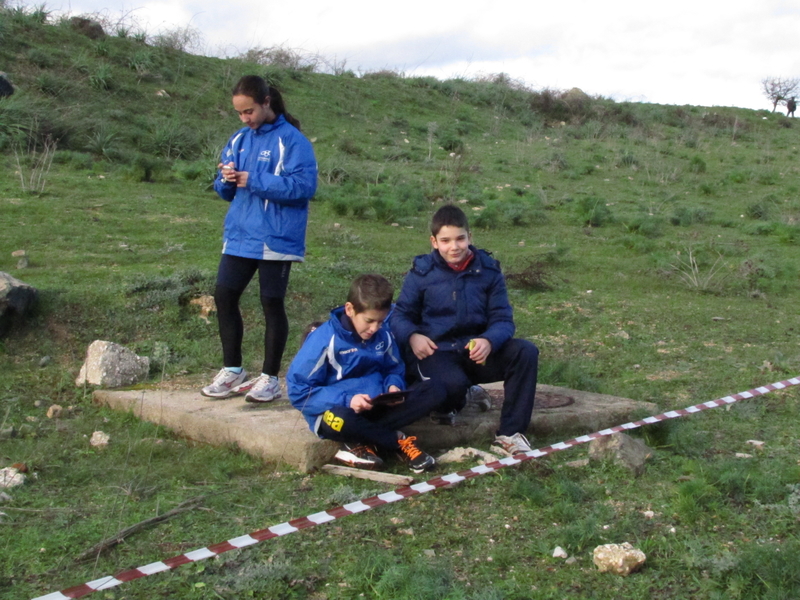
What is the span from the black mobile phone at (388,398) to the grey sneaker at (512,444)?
55cm

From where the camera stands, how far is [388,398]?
3557 mm

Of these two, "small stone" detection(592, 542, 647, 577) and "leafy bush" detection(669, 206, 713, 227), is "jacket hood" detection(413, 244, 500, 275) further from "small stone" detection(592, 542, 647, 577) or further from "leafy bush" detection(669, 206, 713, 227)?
"leafy bush" detection(669, 206, 713, 227)

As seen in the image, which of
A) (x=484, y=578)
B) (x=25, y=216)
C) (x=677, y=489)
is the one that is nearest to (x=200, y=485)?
(x=484, y=578)

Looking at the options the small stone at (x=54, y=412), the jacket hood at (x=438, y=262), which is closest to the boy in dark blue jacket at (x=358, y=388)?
the jacket hood at (x=438, y=262)

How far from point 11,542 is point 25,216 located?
21.3ft

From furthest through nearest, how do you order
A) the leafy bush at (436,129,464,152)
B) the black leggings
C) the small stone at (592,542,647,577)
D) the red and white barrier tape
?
the leafy bush at (436,129,464,152) → the black leggings → the small stone at (592,542,647,577) → the red and white barrier tape

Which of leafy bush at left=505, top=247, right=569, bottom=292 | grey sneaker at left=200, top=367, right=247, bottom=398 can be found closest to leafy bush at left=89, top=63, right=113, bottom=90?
leafy bush at left=505, top=247, right=569, bottom=292

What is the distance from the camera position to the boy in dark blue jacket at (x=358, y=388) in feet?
11.6

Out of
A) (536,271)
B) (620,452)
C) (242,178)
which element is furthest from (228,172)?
(536,271)

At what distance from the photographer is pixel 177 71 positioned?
18469 millimetres

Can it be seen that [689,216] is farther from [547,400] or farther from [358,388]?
[358,388]

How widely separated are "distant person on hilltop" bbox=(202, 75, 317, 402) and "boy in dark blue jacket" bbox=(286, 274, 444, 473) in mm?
647

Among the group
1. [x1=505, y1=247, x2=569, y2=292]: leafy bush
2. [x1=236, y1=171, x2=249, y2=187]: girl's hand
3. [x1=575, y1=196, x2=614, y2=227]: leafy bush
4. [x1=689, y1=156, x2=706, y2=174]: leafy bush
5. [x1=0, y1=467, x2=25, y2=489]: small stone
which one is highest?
[x1=689, y1=156, x2=706, y2=174]: leafy bush

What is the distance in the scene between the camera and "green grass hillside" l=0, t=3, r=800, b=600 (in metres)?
2.67
